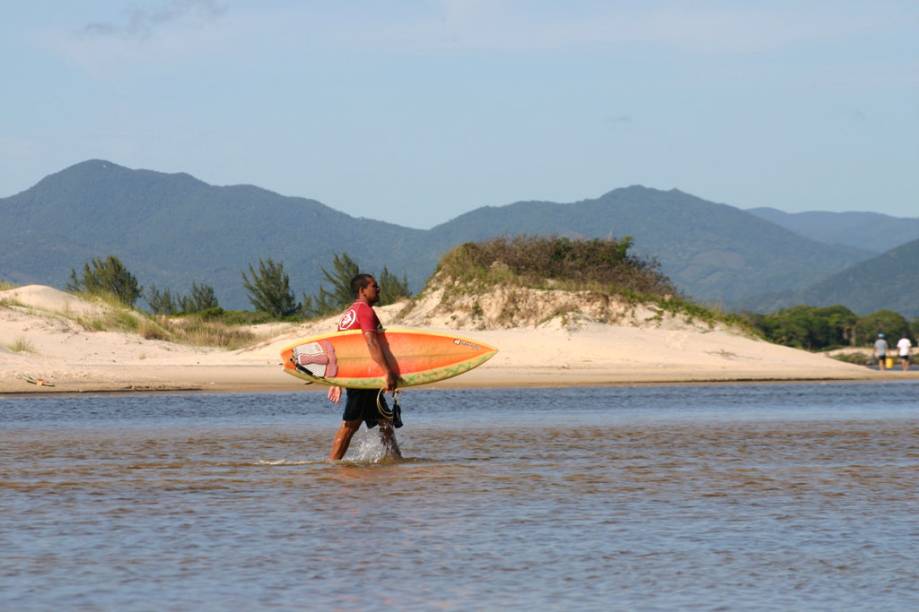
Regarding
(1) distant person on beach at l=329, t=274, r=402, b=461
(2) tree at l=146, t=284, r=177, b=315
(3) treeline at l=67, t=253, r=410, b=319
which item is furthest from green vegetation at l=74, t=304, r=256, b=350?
(1) distant person on beach at l=329, t=274, r=402, b=461

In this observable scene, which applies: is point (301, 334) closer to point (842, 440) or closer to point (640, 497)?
point (842, 440)

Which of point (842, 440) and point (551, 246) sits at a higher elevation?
point (551, 246)

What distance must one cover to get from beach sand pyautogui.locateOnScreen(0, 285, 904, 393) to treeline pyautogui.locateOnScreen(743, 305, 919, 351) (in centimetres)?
2838

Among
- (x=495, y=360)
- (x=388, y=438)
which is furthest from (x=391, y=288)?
(x=388, y=438)

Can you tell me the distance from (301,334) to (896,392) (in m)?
20.6

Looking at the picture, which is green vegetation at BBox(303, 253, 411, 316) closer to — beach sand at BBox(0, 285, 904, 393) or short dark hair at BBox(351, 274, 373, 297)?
beach sand at BBox(0, 285, 904, 393)

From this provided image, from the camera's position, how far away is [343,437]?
15594mm

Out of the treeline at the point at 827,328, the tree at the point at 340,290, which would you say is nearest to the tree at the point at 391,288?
the tree at the point at 340,290

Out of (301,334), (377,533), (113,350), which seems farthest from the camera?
(301,334)

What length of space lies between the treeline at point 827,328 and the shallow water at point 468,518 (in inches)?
2033

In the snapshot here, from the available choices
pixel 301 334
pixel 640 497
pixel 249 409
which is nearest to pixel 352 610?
pixel 640 497

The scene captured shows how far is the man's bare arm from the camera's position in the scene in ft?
48.3

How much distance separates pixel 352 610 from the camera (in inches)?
308

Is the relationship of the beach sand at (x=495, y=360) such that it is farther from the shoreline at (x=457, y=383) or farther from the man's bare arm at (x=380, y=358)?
the man's bare arm at (x=380, y=358)
